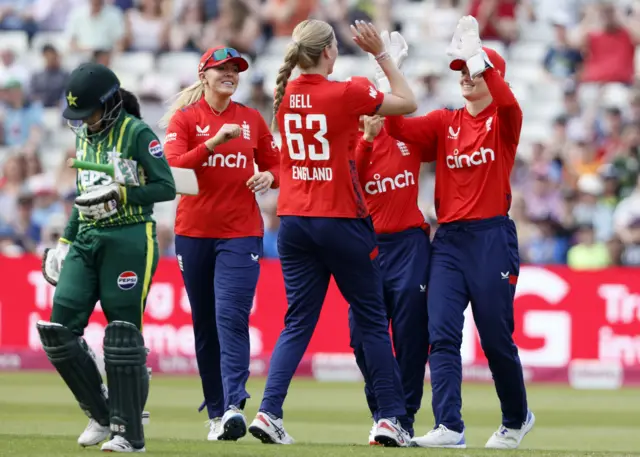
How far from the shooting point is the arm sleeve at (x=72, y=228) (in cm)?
804

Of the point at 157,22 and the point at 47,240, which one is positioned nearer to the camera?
the point at 47,240

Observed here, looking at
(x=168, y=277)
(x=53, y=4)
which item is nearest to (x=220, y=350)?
(x=168, y=277)

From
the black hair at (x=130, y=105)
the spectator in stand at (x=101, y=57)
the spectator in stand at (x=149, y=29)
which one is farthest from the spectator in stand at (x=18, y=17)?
the black hair at (x=130, y=105)

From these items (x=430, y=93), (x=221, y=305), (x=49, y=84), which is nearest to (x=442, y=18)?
(x=430, y=93)

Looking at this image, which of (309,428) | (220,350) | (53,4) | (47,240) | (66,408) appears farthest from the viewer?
(53,4)

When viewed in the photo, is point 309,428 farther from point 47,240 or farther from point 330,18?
point 330,18

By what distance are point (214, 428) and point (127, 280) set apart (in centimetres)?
211

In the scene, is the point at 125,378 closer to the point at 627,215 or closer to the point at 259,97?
the point at 627,215

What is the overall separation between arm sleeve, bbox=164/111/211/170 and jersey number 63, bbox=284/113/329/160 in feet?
3.00

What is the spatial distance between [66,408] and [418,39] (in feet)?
34.8

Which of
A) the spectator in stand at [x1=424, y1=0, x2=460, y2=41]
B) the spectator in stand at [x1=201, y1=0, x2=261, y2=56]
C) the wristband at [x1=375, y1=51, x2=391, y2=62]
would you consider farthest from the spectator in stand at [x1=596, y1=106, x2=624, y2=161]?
the wristband at [x1=375, y1=51, x2=391, y2=62]

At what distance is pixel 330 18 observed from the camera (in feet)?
68.1

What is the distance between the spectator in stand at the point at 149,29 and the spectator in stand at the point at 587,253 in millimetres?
7840

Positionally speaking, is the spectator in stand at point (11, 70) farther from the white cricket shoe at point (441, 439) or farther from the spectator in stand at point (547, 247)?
the white cricket shoe at point (441, 439)
